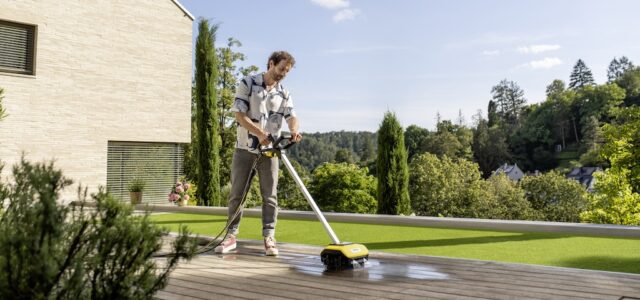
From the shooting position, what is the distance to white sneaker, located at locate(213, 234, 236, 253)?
12.7ft

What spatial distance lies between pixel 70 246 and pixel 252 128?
2.29 m

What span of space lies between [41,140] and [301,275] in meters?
8.70

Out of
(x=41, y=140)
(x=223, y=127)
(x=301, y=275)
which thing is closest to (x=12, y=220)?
(x=301, y=275)

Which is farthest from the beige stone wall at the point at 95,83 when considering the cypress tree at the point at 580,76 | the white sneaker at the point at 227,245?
the cypress tree at the point at 580,76

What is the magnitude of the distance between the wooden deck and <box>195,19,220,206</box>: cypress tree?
7.96 metres

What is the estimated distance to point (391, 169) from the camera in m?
9.70

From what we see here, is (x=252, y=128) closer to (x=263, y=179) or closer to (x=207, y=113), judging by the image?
(x=263, y=179)

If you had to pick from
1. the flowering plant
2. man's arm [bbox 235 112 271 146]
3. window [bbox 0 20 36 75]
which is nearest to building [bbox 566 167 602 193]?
the flowering plant

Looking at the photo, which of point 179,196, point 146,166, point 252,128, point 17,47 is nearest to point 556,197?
point 146,166

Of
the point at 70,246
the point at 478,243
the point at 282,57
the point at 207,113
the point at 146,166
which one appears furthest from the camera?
the point at 146,166

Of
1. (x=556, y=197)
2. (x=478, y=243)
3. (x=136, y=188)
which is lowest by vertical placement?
(x=556, y=197)

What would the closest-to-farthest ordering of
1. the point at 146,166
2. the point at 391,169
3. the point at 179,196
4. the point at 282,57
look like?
the point at 282,57 < the point at 179,196 < the point at 391,169 < the point at 146,166

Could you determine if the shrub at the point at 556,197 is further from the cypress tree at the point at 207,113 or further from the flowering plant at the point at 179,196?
the flowering plant at the point at 179,196

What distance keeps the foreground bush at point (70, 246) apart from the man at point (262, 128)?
232 centimetres
